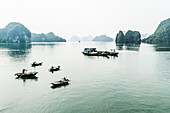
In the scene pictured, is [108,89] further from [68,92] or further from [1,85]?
[1,85]

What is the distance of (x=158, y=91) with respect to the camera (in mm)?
31016

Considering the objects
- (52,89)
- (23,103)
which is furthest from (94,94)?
(23,103)

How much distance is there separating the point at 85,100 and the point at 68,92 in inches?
231

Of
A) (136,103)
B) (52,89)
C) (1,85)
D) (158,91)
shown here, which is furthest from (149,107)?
(1,85)

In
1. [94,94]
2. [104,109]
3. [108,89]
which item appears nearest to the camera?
[104,109]

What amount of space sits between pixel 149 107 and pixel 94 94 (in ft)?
37.0

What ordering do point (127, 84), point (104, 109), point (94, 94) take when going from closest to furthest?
point (104, 109)
point (94, 94)
point (127, 84)

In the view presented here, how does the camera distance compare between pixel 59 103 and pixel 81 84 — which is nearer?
pixel 59 103

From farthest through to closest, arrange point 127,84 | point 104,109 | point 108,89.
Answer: point 127,84 → point 108,89 → point 104,109

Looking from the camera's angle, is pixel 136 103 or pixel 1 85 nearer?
pixel 136 103

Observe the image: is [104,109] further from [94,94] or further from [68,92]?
[68,92]

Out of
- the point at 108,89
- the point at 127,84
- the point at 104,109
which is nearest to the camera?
the point at 104,109

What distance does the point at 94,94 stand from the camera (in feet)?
96.5

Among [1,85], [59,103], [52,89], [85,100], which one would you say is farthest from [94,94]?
[1,85]
